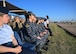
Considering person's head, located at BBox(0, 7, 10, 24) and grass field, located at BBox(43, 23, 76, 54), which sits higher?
Answer: person's head, located at BBox(0, 7, 10, 24)

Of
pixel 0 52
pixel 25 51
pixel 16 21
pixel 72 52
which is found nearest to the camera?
pixel 0 52

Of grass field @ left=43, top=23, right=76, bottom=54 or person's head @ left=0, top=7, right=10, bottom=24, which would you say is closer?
person's head @ left=0, top=7, right=10, bottom=24

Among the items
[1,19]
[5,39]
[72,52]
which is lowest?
[72,52]

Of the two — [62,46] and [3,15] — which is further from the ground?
[3,15]

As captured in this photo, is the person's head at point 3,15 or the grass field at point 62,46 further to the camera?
the grass field at point 62,46

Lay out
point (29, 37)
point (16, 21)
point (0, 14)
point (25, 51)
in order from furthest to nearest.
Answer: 1. point (16, 21)
2. point (29, 37)
3. point (25, 51)
4. point (0, 14)

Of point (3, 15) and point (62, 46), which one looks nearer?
point (3, 15)

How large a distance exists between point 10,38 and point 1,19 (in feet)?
1.47

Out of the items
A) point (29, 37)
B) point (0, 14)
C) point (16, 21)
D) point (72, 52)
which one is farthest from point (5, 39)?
point (16, 21)

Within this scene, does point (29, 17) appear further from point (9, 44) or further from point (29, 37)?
point (9, 44)

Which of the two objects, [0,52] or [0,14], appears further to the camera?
[0,14]

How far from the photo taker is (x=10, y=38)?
12.8 ft

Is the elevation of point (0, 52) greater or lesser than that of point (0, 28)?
lesser

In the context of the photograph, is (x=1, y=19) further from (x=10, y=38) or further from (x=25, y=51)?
(x=25, y=51)
